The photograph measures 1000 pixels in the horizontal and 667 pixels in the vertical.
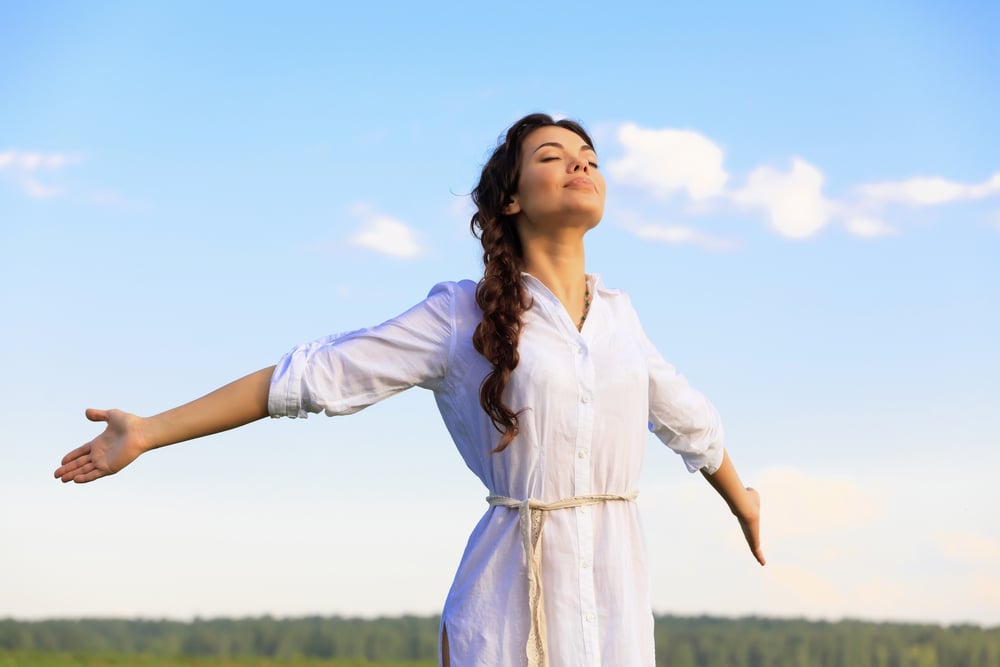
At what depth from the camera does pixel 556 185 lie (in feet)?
10.5

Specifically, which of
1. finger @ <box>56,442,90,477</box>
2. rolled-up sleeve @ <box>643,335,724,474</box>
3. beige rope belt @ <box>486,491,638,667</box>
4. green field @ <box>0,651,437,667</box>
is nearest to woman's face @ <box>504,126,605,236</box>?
rolled-up sleeve @ <box>643,335,724,474</box>

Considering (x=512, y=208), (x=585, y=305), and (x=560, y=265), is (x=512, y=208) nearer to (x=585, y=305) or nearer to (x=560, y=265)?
(x=560, y=265)

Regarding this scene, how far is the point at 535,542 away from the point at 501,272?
817 millimetres

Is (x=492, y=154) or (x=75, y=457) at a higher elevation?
(x=492, y=154)

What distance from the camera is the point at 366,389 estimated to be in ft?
10.0

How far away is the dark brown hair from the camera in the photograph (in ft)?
9.68

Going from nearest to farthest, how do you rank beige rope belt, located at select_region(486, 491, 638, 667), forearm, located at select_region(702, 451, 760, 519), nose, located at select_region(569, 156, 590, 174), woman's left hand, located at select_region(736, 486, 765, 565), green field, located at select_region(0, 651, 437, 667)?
beige rope belt, located at select_region(486, 491, 638, 667) < nose, located at select_region(569, 156, 590, 174) < forearm, located at select_region(702, 451, 760, 519) < woman's left hand, located at select_region(736, 486, 765, 565) < green field, located at select_region(0, 651, 437, 667)

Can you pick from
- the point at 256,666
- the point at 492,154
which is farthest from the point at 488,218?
the point at 256,666

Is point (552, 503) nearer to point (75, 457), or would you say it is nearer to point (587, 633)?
point (587, 633)

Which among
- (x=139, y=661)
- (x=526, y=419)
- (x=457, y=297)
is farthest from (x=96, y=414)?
(x=139, y=661)

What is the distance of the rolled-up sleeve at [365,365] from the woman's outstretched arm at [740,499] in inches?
47.2

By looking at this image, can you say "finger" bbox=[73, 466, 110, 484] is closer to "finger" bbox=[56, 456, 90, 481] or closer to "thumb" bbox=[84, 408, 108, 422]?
"finger" bbox=[56, 456, 90, 481]

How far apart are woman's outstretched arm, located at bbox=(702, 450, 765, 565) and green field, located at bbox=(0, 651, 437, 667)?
20.8 ft

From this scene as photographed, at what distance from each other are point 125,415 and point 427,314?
91 cm
